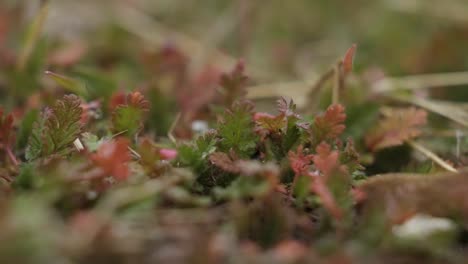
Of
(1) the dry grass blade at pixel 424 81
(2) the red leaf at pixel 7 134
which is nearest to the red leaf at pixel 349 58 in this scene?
(1) the dry grass blade at pixel 424 81

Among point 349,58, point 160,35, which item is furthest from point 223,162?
point 160,35

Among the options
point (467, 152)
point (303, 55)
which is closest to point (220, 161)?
point (467, 152)

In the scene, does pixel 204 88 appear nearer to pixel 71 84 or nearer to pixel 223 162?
pixel 71 84

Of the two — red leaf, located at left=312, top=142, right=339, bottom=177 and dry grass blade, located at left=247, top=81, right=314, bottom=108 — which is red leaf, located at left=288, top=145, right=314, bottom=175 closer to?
red leaf, located at left=312, top=142, right=339, bottom=177

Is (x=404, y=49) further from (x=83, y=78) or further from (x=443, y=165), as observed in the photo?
(x=83, y=78)

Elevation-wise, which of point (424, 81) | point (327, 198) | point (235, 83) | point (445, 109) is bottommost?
point (327, 198)

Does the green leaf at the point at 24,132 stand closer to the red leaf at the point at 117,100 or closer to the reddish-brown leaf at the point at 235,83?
the red leaf at the point at 117,100

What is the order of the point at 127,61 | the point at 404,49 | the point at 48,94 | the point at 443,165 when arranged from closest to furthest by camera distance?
1. the point at 443,165
2. the point at 48,94
3. the point at 127,61
4. the point at 404,49
